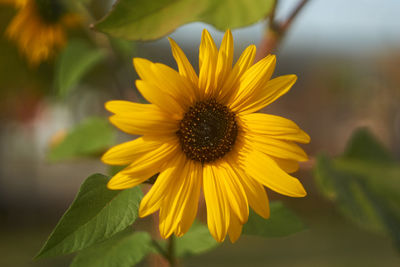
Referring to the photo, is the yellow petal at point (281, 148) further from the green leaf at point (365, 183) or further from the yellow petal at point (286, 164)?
the green leaf at point (365, 183)

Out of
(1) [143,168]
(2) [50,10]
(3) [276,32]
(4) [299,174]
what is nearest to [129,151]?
(1) [143,168]

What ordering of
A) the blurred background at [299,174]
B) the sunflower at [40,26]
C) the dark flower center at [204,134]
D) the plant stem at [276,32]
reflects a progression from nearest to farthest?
the dark flower center at [204,134] → the plant stem at [276,32] → the sunflower at [40,26] → the blurred background at [299,174]

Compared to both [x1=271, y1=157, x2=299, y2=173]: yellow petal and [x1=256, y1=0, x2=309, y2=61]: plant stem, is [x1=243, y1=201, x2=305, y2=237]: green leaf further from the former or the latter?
[x1=256, y1=0, x2=309, y2=61]: plant stem

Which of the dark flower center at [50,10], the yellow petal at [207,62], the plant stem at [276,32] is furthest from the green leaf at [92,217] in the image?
the dark flower center at [50,10]

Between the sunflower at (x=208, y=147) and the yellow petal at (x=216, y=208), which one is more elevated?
the sunflower at (x=208, y=147)

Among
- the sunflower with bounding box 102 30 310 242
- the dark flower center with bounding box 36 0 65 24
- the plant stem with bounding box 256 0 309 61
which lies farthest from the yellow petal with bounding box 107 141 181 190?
the dark flower center with bounding box 36 0 65 24
